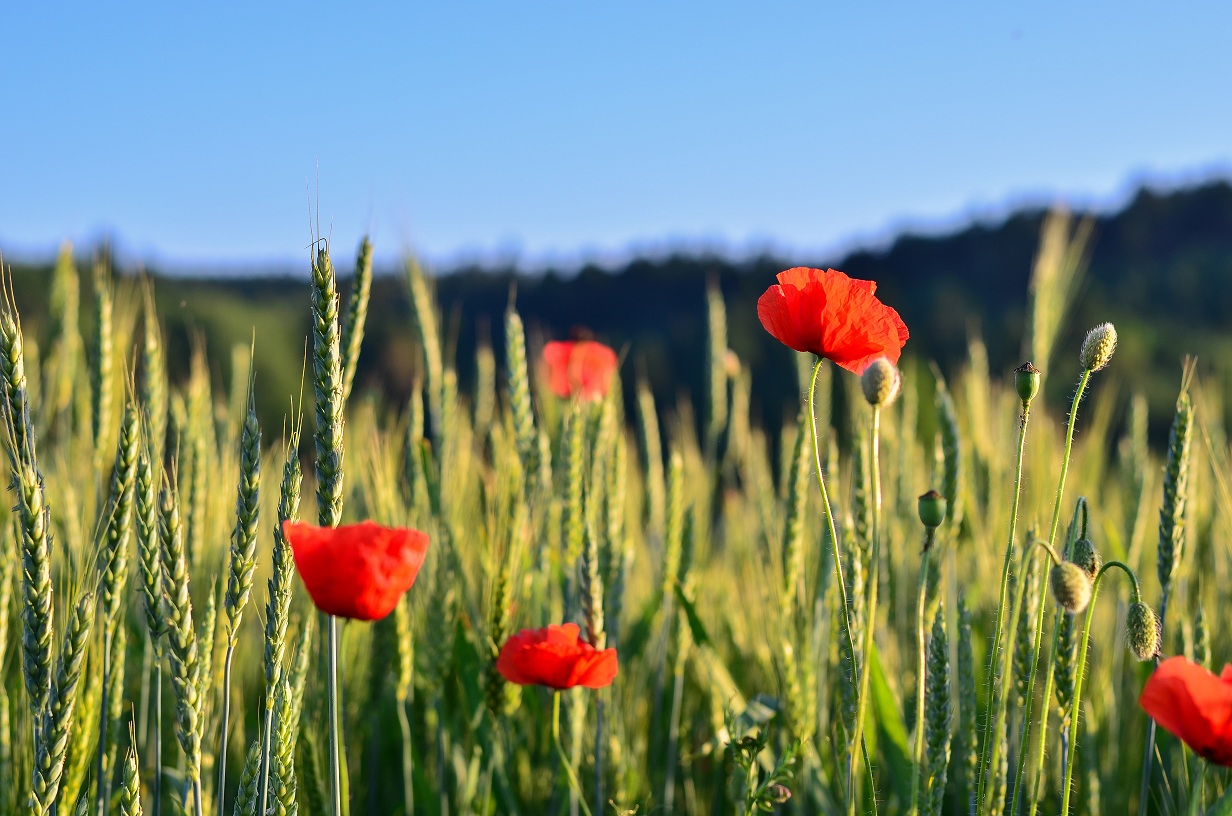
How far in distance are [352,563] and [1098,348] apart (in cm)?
72

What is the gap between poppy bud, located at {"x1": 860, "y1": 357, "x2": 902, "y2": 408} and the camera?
2.78 ft

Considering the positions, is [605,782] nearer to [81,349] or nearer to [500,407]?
[500,407]

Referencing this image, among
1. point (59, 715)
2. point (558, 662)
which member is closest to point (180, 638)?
point (59, 715)

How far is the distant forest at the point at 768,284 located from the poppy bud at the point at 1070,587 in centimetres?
821

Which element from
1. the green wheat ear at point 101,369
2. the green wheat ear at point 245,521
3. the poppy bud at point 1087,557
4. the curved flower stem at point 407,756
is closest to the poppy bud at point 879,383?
the poppy bud at point 1087,557

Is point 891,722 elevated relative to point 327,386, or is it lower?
lower

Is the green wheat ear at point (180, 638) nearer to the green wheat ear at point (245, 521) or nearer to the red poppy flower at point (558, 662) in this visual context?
the green wheat ear at point (245, 521)

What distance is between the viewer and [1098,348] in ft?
2.92

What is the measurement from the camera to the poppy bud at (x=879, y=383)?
0.85 meters

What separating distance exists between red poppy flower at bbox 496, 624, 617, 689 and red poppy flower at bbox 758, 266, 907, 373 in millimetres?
451

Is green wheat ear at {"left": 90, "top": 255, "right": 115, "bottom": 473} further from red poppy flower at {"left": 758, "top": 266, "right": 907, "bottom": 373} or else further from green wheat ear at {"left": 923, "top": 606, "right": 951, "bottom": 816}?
green wheat ear at {"left": 923, "top": 606, "right": 951, "bottom": 816}

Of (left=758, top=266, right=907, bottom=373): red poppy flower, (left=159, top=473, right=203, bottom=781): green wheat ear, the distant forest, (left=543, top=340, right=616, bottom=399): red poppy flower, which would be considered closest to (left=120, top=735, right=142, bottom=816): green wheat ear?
(left=159, top=473, right=203, bottom=781): green wheat ear

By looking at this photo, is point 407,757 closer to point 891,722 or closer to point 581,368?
point 891,722

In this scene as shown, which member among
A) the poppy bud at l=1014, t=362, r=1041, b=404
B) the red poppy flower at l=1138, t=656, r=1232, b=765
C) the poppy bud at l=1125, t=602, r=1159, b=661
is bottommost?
the red poppy flower at l=1138, t=656, r=1232, b=765
